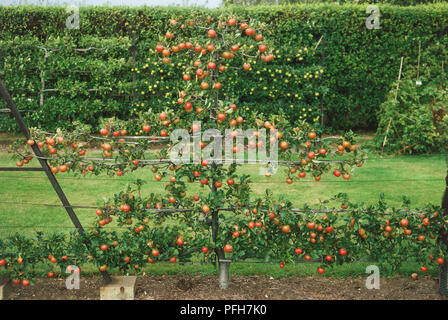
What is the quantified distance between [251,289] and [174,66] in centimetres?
620

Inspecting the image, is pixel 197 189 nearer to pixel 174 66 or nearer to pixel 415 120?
pixel 174 66

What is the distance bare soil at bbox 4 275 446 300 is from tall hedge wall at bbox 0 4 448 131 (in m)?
5.51

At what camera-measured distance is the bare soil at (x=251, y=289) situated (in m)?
3.35

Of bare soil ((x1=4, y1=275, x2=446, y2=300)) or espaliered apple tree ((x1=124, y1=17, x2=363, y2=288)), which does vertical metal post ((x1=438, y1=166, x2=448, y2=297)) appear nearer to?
bare soil ((x1=4, y1=275, x2=446, y2=300))

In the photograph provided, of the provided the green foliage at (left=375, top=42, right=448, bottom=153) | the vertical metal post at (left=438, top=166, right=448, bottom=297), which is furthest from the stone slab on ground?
the green foliage at (left=375, top=42, right=448, bottom=153)

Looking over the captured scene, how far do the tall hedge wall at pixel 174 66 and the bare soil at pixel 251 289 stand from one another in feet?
18.1

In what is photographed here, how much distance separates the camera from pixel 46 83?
9039 millimetres

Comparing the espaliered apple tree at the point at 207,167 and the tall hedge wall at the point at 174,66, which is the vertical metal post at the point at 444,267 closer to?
the espaliered apple tree at the point at 207,167

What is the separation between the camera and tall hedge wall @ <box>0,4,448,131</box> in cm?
886

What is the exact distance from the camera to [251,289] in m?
3.49

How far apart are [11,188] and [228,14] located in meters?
4.21

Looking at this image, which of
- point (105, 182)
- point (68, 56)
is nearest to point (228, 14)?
point (105, 182)

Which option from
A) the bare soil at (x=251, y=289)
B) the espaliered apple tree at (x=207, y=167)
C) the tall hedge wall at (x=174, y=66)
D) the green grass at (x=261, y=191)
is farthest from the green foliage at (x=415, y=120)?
the espaliered apple tree at (x=207, y=167)

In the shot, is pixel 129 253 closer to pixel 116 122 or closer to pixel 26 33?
pixel 116 122
